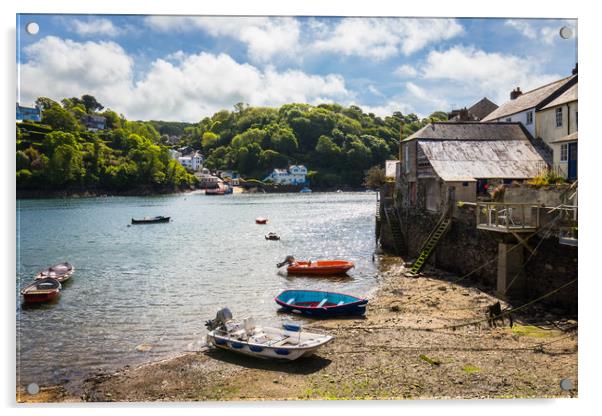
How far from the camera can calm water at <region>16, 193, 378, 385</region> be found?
41.1ft

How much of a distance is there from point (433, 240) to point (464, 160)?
343cm

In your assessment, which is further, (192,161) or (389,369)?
(192,161)

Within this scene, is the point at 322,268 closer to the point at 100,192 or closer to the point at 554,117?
the point at 554,117

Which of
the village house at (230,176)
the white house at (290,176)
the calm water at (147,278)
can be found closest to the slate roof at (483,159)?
the calm water at (147,278)

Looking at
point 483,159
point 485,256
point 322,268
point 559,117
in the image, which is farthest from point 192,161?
point 485,256

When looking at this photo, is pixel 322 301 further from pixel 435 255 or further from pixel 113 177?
pixel 113 177

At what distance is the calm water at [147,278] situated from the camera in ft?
41.1

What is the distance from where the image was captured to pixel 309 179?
79625mm

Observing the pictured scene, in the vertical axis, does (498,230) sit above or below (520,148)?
below

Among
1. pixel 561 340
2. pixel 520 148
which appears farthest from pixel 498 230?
pixel 520 148

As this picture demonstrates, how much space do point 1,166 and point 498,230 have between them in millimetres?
11053

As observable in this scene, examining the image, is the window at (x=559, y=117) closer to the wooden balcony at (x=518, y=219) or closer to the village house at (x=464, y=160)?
the village house at (x=464, y=160)

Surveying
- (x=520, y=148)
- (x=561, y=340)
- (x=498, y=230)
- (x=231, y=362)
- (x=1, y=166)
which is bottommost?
(x=231, y=362)

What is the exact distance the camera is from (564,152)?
1694 cm
